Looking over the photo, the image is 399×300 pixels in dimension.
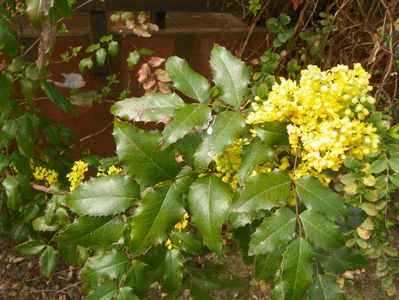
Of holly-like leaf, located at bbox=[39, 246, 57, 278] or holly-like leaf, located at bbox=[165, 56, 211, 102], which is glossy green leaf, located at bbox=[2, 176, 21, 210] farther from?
holly-like leaf, located at bbox=[165, 56, 211, 102]

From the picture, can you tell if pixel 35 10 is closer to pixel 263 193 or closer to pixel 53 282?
pixel 263 193

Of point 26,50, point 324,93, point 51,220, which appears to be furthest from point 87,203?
point 26,50

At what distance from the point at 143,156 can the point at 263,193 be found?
27cm

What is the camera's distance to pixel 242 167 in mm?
946

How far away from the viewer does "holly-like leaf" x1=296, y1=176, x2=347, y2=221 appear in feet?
3.12

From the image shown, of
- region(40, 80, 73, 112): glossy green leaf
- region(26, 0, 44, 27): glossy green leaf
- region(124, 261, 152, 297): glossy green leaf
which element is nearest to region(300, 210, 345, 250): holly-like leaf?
region(124, 261, 152, 297): glossy green leaf

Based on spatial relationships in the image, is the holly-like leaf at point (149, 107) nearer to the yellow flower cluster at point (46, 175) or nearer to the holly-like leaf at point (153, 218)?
the holly-like leaf at point (153, 218)

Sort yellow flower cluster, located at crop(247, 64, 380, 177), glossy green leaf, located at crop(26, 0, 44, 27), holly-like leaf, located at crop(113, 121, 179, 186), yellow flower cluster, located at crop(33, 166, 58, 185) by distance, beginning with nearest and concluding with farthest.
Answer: yellow flower cluster, located at crop(247, 64, 380, 177) < holly-like leaf, located at crop(113, 121, 179, 186) < glossy green leaf, located at crop(26, 0, 44, 27) < yellow flower cluster, located at crop(33, 166, 58, 185)

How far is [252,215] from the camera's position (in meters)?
1.05

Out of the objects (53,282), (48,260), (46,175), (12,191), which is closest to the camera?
(48,260)

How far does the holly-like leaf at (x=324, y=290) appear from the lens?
3.75 feet

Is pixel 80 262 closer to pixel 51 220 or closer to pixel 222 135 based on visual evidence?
pixel 51 220

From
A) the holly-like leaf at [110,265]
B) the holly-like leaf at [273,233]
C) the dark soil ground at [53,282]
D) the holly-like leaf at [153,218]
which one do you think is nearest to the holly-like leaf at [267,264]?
the holly-like leaf at [273,233]

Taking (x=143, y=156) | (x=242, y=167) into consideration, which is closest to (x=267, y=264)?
(x=242, y=167)
